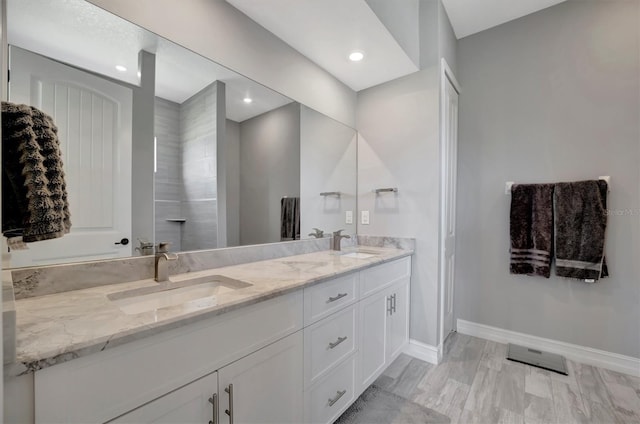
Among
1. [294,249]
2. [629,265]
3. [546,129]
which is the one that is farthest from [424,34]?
[629,265]

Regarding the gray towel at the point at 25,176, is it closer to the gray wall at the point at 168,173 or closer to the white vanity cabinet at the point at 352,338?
the gray wall at the point at 168,173

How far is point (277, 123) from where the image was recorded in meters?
1.91

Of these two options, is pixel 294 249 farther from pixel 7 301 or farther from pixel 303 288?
pixel 7 301

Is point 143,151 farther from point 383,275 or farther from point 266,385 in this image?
point 383,275

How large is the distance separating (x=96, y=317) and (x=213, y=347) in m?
0.35

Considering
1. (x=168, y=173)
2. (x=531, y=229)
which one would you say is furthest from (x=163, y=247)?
(x=531, y=229)

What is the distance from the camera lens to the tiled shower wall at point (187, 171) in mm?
1324

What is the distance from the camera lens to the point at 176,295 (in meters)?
1.18

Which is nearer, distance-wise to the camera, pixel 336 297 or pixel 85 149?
pixel 85 149

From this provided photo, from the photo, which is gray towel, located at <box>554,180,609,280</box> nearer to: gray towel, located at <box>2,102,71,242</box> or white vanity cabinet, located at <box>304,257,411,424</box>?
white vanity cabinet, located at <box>304,257,411,424</box>

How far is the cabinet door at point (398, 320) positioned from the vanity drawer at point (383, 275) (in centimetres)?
8

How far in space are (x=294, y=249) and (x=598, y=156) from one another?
244 centimetres

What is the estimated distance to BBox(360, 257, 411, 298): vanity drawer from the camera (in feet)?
5.48

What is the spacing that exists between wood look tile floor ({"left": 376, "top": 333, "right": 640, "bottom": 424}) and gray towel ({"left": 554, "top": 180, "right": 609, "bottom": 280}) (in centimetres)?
74
